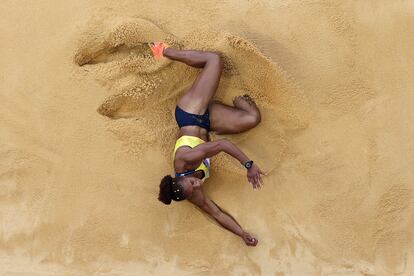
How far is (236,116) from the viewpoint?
4000 mm

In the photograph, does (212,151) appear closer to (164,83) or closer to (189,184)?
(189,184)

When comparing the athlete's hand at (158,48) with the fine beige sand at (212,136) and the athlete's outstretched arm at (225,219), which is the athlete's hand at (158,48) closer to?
the fine beige sand at (212,136)

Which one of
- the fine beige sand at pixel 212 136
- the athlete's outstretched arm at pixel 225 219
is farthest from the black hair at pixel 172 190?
the fine beige sand at pixel 212 136

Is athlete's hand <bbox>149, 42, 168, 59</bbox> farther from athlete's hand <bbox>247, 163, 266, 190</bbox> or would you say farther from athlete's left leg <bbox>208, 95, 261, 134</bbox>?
athlete's hand <bbox>247, 163, 266, 190</bbox>

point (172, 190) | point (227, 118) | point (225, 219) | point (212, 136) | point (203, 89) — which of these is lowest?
point (225, 219)

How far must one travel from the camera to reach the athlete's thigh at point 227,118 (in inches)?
157

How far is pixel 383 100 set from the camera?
4.09m

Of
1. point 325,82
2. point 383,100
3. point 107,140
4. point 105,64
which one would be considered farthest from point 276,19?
point 107,140

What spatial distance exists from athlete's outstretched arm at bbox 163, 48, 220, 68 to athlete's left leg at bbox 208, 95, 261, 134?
403 mm

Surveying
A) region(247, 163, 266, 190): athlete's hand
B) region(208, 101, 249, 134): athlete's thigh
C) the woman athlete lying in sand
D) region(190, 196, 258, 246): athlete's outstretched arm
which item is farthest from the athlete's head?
region(208, 101, 249, 134): athlete's thigh

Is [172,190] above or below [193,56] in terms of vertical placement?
below

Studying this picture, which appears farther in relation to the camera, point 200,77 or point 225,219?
point 225,219

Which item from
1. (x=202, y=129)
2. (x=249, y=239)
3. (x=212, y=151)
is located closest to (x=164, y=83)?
(x=202, y=129)

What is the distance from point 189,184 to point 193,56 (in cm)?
107
